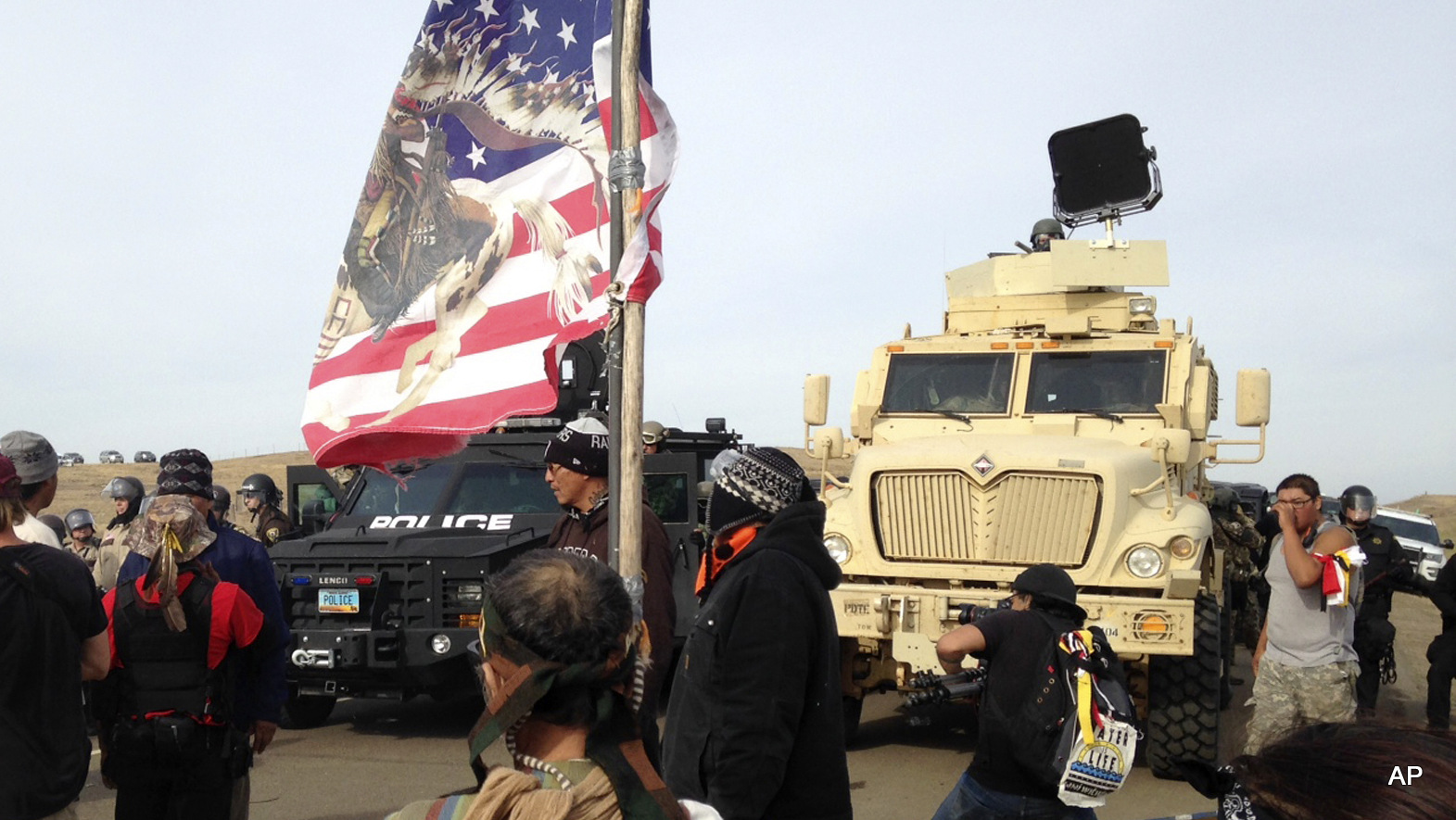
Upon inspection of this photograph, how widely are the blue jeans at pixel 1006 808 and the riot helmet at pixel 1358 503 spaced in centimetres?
565

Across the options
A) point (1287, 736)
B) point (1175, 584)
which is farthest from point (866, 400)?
point (1287, 736)

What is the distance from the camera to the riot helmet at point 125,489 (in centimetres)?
991

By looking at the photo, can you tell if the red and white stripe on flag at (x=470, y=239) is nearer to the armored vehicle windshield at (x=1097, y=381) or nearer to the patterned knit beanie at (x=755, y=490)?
the patterned knit beanie at (x=755, y=490)

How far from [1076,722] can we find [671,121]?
2.28m

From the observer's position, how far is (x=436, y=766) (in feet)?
27.4

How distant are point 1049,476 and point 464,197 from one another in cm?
450

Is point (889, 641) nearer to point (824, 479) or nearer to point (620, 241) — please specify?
point (824, 479)

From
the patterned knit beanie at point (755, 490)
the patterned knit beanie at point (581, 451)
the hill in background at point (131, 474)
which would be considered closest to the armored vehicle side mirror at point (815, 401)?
the patterned knit beanie at point (581, 451)

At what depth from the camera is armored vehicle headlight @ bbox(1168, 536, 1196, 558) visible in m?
7.64

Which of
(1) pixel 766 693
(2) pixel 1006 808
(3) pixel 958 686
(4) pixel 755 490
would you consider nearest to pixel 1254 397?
(3) pixel 958 686

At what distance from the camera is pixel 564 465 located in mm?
4785

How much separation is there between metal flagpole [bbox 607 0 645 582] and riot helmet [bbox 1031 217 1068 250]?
24.9ft

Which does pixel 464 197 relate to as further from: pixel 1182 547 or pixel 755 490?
pixel 1182 547

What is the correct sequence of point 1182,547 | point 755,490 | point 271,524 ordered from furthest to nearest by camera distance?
point 271,524 < point 1182,547 < point 755,490
